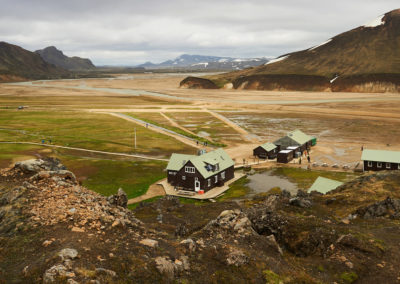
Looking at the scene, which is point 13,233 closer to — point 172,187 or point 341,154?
point 172,187

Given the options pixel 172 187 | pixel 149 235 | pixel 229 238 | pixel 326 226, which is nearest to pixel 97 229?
pixel 149 235

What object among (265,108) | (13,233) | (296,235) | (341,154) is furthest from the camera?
(265,108)

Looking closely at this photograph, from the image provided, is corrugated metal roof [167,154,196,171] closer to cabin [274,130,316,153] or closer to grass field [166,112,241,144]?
cabin [274,130,316,153]

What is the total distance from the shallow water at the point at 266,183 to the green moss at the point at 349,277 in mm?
34718

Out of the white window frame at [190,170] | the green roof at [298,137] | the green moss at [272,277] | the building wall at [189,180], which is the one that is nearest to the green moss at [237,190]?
the building wall at [189,180]

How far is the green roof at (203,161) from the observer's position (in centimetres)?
6184

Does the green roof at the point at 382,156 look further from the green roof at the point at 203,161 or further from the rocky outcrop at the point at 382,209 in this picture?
the rocky outcrop at the point at 382,209

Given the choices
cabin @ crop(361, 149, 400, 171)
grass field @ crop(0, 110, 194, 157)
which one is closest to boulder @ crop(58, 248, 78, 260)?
cabin @ crop(361, 149, 400, 171)

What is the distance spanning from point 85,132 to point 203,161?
232 feet

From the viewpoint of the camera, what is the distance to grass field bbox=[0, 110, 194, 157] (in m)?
97.7

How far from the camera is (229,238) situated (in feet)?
78.6

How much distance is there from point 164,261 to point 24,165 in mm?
16896

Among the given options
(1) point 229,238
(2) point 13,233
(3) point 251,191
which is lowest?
(3) point 251,191

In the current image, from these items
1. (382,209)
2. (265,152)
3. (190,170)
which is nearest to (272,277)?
(382,209)
